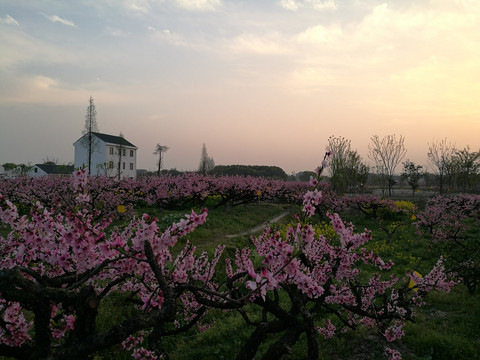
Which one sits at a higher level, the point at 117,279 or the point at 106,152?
the point at 106,152

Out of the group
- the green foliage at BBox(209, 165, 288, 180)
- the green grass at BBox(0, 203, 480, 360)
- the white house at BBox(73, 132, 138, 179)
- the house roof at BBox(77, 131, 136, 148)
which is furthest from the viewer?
the green foliage at BBox(209, 165, 288, 180)

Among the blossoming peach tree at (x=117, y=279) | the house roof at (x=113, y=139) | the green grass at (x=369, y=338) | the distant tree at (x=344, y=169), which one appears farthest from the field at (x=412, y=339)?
the house roof at (x=113, y=139)

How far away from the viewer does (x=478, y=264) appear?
8555 millimetres

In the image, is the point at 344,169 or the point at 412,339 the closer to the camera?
the point at 412,339

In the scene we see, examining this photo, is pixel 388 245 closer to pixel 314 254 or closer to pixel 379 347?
pixel 379 347

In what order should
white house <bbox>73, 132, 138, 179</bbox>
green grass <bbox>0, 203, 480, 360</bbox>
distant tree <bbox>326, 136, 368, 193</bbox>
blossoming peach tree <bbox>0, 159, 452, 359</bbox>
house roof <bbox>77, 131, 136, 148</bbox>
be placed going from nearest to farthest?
blossoming peach tree <bbox>0, 159, 452, 359</bbox> → green grass <bbox>0, 203, 480, 360</bbox> → distant tree <bbox>326, 136, 368, 193</bbox> → white house <bbox>73, 132, 138, 179</bbox> → house roof <bbox>77, 131, 136, 148</bbox>

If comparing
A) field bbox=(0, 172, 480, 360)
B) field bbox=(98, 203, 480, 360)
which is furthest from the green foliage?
field bbox=(98, 203, 480, 360)

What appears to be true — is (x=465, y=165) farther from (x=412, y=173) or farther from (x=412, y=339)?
(x=412, y=339)

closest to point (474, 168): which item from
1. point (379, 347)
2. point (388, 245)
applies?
point (388, 245)

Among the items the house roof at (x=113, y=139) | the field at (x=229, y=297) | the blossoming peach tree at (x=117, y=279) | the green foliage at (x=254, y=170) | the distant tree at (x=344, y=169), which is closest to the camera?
the blossoming peach tree at (x=117, y=279)

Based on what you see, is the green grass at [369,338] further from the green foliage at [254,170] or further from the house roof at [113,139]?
the green foliage at [254,170]

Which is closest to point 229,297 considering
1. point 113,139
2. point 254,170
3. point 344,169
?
point 344,169

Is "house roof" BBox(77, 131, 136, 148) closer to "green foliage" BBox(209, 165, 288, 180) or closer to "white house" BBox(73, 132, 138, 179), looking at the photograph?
"white house" BBox(73, 132, 138, 179)

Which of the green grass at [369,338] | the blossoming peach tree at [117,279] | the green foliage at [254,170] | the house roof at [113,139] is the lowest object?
the green grass at [369,338]
